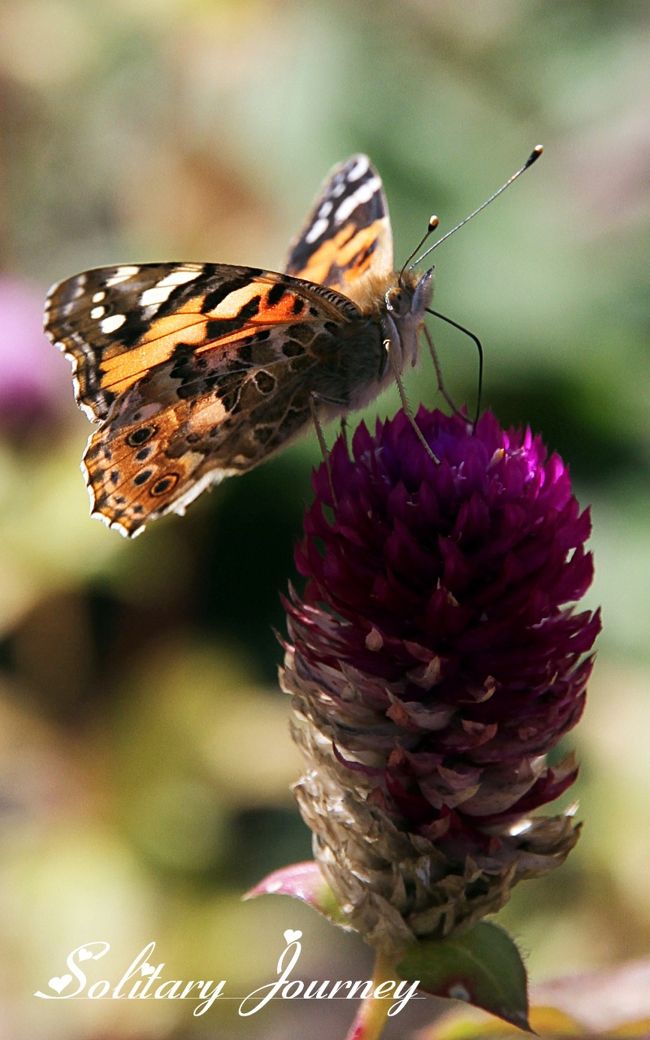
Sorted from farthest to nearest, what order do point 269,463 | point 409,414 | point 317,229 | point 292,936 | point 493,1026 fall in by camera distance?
point 269,463, point 317,229, point 292,936, point 409,414, point 493,1026

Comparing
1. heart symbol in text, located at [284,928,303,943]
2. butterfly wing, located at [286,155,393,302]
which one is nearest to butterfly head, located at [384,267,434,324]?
butterfly wing, located at [286,155,393,302]

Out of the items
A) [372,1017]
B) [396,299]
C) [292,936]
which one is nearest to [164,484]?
[396,299]

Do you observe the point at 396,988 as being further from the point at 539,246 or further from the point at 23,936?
the point at 539,246

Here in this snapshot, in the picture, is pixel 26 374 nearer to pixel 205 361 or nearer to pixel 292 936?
pixel 205 361

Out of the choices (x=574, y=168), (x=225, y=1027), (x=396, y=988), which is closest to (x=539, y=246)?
(x=574, y=168)

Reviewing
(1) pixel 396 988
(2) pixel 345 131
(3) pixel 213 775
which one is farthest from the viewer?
(2) pixel 345 131

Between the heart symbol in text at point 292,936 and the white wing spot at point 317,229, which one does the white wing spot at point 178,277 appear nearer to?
the white wing spot at point 317,229

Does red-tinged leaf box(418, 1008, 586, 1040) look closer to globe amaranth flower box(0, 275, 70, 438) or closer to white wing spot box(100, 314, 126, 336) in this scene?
white wing spot box(100, 314, 126, 336)
